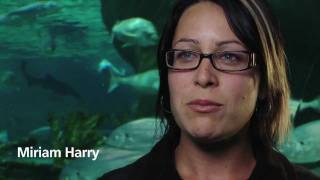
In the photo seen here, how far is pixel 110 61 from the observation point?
211 centimetres

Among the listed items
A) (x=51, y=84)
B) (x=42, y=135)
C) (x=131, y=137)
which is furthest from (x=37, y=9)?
(x=131, y=137)

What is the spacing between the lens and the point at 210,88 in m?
1.04

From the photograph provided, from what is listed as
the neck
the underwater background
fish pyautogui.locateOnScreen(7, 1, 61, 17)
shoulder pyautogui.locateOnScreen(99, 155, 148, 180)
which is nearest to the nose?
the neck

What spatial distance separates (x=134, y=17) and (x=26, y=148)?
2.03 ft

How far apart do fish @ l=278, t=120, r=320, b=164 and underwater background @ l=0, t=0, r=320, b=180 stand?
500mm

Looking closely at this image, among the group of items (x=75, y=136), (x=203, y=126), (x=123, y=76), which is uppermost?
(x=203, y=126)

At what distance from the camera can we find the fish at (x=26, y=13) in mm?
2057

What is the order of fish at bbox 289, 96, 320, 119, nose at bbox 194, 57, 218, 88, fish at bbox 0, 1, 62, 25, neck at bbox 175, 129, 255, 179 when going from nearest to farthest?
nose at bbox 194, 57, 218, 88, neck at bbox 175, 129, 255, 179, fish at bbox 0, 1, 62, 25, fish at bbox 289, 96, 320, 119

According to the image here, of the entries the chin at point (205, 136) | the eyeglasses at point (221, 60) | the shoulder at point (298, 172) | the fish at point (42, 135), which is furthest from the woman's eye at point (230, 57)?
the fish at point (42, 135)

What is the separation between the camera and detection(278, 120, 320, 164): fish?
2199mm

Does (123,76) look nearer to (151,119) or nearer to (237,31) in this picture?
(151,119)

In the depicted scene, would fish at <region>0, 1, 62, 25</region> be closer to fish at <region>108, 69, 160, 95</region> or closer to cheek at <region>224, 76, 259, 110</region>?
fish at <region>108, 69, 160, 95</region>

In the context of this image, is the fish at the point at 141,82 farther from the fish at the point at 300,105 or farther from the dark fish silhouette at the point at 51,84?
the fish at the point at 300,105

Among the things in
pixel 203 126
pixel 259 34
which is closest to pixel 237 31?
pixel 259 34
